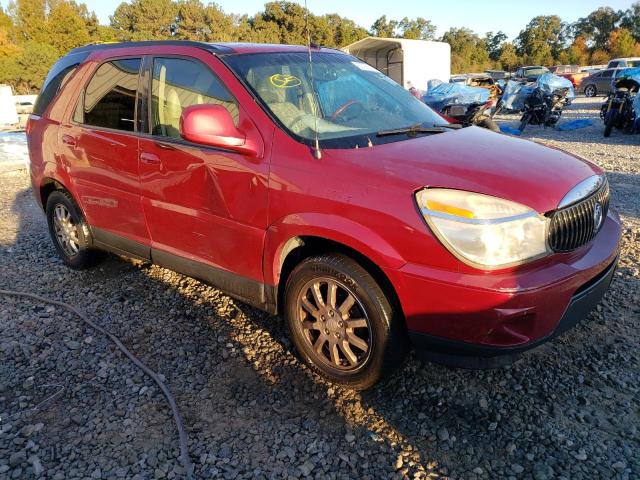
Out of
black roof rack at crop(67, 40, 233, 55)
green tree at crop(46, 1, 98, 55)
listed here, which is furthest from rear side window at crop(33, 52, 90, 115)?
green tree at crop(46, 1, 98, 55)

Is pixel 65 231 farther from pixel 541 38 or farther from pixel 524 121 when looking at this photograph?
pixel 541 38

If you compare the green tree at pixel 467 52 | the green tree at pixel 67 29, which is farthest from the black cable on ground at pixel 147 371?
the green tree at pixel 467 52

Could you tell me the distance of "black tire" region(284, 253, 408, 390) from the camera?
8.14ft

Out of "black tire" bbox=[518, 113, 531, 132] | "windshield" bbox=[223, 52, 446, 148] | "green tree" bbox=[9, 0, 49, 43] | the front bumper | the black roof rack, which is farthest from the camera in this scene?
"green tree" bbox=[9, 0, 49, 43]

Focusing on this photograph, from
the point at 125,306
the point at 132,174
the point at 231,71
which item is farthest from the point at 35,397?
the point at 231,71

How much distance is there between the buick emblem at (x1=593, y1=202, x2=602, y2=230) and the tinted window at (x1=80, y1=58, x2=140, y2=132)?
119 inches

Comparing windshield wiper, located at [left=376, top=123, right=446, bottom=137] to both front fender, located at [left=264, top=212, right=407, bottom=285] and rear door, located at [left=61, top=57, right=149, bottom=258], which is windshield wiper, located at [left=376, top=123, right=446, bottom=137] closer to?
front fender, located at [left=264, top=212, right=407, bottom=285]

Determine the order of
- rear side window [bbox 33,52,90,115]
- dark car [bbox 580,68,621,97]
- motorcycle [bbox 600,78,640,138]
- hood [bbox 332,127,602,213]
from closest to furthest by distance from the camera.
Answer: hood [bbox 332,127,602,213] < rear side window [bbox 33,52,90,115] < motorcycle [bbox 600,78,640,138] < dark car [bbox 580,68,621,97]

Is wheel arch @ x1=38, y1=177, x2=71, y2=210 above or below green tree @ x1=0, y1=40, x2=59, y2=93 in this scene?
below

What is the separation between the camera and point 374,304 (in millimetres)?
2455

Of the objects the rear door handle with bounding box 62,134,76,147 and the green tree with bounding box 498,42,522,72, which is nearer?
the rear door handle with bounding box 62,134,76,147

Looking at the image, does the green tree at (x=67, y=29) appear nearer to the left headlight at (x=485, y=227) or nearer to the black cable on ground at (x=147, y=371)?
the black cable on ground at (x=147, y=371)

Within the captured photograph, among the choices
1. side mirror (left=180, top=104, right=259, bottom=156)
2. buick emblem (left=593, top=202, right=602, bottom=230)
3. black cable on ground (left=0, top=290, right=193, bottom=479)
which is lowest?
black cable on ground (left=0, top=290, right=193, bottom=479)

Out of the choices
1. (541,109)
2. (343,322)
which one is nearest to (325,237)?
(343,322)
